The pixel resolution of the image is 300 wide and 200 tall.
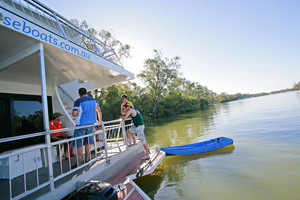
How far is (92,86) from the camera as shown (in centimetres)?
716

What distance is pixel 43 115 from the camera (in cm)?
288

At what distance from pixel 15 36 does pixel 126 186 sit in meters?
3.74

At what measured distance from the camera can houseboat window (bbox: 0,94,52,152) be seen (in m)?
4.47

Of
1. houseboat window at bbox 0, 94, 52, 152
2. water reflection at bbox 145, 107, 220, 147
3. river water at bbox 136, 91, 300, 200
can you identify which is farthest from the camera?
water reflection at bbox 145, 107, 220, 147

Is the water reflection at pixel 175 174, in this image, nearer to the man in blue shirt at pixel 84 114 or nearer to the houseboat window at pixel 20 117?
the man in blue shirt at pixel 84 114

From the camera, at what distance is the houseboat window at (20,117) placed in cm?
447

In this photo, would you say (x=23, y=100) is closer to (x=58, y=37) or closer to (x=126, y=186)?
(x=58, y=37)

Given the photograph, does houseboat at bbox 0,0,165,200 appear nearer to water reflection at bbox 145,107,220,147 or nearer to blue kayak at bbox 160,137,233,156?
blue kayak at bbox 160,137,233,156

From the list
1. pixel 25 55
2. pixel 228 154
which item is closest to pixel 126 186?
pixel 25 55

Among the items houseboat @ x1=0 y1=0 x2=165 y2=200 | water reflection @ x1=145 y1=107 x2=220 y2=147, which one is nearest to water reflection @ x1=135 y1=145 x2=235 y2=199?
houseboat @ x1=0 y1=0 x2=165 y2=200

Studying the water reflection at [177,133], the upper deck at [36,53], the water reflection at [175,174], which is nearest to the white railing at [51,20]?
the upper deck at [36,53]

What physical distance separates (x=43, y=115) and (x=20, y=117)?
2.95 m

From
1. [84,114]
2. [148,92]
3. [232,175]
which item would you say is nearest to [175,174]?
[232,175]

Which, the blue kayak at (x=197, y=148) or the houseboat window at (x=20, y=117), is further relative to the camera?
the blue kayak at (x=197, y=148)
